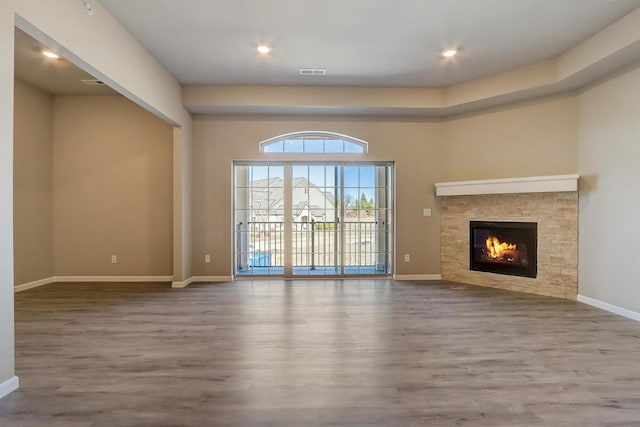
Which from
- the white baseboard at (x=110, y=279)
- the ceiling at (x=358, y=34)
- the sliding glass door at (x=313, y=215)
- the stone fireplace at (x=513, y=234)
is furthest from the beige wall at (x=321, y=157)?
the ceiling at (x=358, y=34)

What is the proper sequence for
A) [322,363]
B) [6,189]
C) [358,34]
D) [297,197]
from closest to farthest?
[6,189] < [322,363] < [358,34] < [297,197]

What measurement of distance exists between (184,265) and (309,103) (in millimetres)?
3214

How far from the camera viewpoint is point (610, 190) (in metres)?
3.71

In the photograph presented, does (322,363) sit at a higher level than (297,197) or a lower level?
lower

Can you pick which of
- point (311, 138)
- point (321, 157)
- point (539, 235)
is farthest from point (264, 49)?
point (539, 235)

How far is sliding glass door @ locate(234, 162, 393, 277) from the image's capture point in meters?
5.46

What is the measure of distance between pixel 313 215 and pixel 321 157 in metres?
1.02

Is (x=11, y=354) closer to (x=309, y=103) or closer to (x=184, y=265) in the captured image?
(x=184, y=265)

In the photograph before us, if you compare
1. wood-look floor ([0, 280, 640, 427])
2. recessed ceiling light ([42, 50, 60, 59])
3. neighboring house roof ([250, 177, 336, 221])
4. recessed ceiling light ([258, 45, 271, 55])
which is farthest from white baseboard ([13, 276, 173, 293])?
recessed ceiling light ([258, 45, 271, 55])

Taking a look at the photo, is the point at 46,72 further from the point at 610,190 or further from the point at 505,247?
the point at 610,190

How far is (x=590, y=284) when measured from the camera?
3998 mm

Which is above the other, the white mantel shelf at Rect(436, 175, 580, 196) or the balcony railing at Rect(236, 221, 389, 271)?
the white mantel shelf at Rect(436, 175, 580, 196)

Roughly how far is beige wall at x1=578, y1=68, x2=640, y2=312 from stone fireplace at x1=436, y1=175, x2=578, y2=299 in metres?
0.19

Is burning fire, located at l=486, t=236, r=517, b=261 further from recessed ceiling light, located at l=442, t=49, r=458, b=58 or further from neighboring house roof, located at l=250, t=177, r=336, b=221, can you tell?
recessed ceiling light, located at l=442, t=49, r=458, b=58
